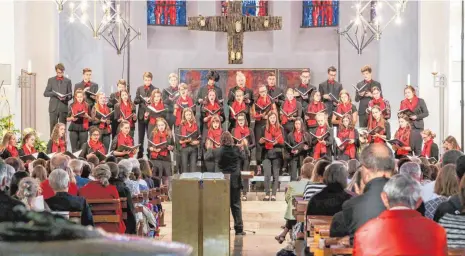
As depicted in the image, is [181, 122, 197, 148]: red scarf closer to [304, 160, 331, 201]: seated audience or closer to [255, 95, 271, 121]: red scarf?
[255, 95, 271, 121]: red scarf

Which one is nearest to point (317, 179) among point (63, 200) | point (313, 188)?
point (313, 188)

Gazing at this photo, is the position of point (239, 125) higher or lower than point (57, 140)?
higher

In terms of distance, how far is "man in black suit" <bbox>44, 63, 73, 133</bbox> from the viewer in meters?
17.1

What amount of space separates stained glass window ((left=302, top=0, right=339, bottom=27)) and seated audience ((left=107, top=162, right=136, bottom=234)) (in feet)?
56.2

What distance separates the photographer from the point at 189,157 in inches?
646

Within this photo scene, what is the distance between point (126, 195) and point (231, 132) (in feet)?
25.7

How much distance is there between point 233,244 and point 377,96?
6406mm

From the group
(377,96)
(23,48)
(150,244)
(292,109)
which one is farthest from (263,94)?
(150,244)

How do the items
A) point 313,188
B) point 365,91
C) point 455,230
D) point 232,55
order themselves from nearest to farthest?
point 455,230
point 313,188
point 365,91
point 232,55

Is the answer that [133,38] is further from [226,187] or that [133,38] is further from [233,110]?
[226,187]

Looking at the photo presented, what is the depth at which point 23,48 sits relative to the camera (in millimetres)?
18641

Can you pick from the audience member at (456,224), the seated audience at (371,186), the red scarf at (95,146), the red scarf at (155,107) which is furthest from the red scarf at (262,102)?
the audience member at (456,224)

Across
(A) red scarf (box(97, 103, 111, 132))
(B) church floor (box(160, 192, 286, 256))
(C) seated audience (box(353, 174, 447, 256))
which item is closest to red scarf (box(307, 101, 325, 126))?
(B) church floor (box(160, 192, 286, 256))

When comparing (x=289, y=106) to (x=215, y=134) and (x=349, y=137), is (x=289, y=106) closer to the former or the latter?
(x=349, y=137)
